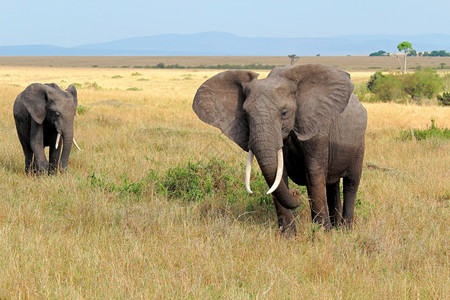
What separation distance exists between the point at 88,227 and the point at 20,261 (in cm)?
123

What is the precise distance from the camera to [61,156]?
8.62 metres

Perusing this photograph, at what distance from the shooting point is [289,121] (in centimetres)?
486

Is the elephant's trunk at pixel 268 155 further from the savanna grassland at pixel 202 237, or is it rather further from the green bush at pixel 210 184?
the green bush at pixel 210 184

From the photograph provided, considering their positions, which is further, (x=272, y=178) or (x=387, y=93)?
(x=387, y=93)

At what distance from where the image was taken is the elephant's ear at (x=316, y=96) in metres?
4.96

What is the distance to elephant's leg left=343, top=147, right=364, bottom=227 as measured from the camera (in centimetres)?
612

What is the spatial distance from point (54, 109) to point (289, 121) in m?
4.74

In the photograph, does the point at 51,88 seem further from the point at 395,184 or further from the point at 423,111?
the point at 423,111

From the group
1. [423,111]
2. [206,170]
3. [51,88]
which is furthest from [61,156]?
[423,111]

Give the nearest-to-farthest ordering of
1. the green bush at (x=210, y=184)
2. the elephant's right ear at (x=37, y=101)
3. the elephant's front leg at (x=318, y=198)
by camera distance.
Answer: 1. the elephant's front leg at (x=318, y=198)
2. the green bush at (x=210, y=184)
3. the elephant's right ear at (x=37, y=101)

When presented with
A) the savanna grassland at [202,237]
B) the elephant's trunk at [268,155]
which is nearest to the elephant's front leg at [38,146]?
the savanna grassland at [202,237]

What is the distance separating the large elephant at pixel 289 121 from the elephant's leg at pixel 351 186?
0.36m

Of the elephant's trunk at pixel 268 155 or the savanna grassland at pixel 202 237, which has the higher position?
the elephant's trunk at pixel 268 155

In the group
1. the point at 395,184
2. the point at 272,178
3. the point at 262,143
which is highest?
the point at 262,143
